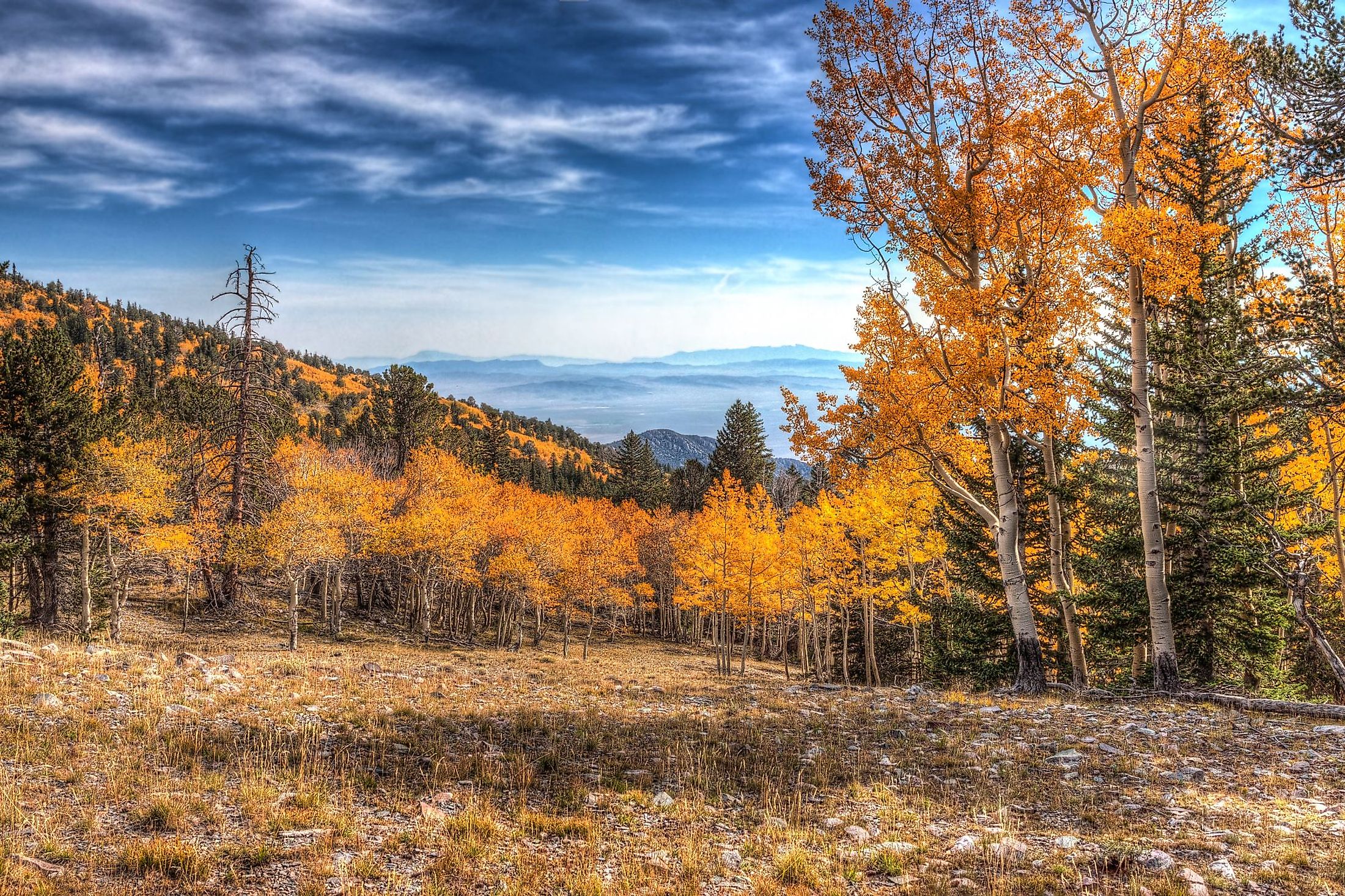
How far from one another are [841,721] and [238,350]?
33.0 metres

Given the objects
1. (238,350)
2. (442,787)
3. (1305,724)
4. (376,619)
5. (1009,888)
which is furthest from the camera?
(376,619)

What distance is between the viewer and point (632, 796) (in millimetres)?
7277

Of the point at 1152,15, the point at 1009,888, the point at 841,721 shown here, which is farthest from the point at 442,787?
the point at 1152,15

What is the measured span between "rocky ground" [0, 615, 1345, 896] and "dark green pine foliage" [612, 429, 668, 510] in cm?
7001

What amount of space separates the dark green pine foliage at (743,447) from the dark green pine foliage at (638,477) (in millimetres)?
13234

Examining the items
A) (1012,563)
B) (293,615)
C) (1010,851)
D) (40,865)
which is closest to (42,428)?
(293,615)

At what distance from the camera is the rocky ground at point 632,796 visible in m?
5.14

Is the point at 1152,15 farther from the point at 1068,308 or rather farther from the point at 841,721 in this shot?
the point at 841,721

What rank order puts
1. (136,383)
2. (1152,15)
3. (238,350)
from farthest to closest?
(136,383), (238,350), (1152,15)

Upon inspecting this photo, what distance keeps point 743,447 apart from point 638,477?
71.4ft

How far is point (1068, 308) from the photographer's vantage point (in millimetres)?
13336

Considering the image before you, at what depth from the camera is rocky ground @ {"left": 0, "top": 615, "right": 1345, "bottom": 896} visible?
5.14 m

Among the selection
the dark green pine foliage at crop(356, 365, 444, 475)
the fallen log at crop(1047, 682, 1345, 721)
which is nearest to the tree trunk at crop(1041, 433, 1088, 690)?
Result: the fallen log at crop(1047, 682, 1345, 721)

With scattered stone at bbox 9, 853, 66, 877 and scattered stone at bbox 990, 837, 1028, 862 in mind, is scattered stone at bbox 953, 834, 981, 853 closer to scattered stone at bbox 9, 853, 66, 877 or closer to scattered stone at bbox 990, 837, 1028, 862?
scattered stone at bbox 990, 837, 1028, 862
